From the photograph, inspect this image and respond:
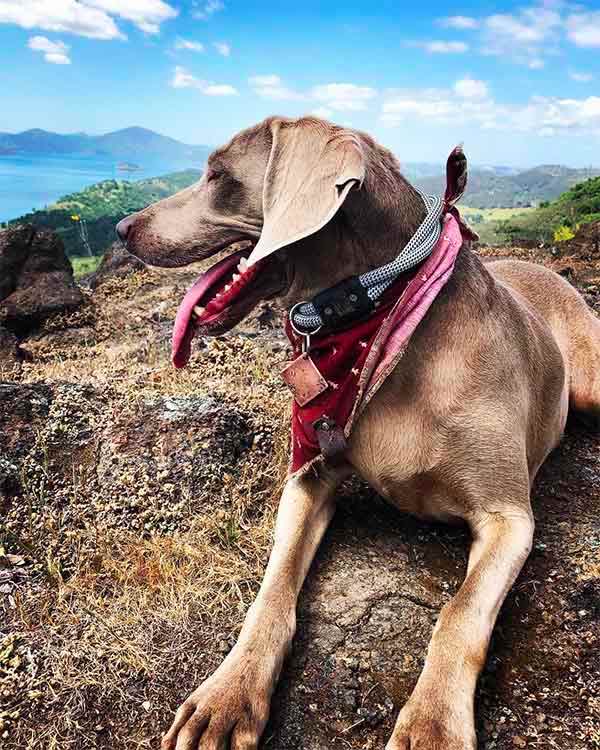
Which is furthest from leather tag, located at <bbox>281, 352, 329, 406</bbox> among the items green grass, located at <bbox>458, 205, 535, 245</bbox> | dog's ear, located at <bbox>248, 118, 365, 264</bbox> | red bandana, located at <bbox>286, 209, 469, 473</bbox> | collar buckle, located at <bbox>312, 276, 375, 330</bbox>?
green grass, located at <bbox>458, 205, 535, 245</bbox>

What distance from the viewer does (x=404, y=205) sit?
8.34 feet

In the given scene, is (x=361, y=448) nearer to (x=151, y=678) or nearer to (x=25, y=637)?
(x=151, y=678)

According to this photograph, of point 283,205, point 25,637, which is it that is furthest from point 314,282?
point 25,637

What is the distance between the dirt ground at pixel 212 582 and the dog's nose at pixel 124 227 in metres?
1.19

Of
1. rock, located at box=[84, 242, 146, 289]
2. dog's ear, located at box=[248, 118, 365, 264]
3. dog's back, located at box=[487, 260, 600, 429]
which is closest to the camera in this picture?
dog's ear, located at box=[248, 118, 365, 264]

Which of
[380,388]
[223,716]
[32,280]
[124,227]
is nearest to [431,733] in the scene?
[223,716]

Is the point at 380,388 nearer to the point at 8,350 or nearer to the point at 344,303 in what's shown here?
Result: the point at 344,303

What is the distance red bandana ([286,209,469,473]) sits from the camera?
2463 millimetres

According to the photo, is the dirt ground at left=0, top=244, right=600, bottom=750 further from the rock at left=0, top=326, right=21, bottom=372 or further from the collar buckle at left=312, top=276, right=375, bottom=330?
the rock at left=0, top=326, right=21, bottom=372

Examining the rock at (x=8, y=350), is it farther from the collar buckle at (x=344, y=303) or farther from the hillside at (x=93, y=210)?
the hillside at (x=93, y=210)

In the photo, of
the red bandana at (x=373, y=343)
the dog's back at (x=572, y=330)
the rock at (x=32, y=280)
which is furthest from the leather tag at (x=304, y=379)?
the rock at (x=32, y=280)

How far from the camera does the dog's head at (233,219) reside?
2.31 m

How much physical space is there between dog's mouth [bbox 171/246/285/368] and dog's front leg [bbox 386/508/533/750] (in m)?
1.12

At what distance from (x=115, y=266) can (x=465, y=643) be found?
26.5 ft
